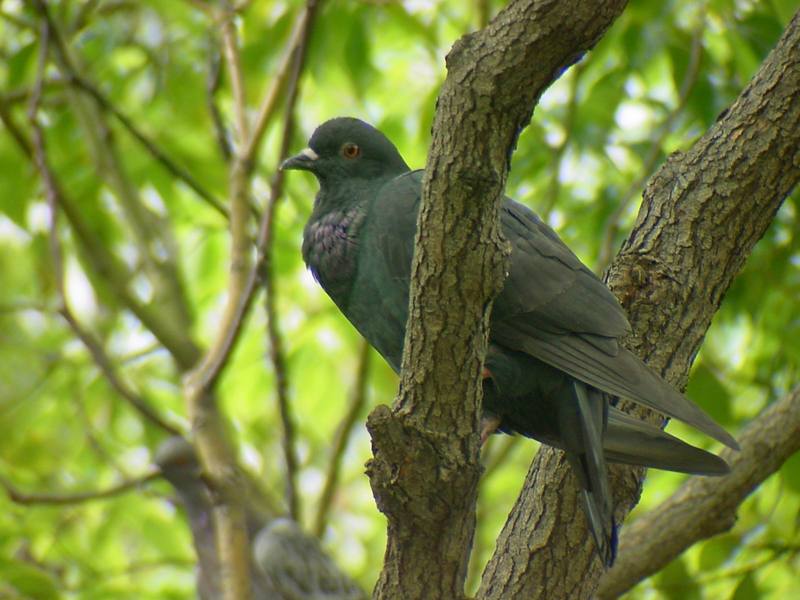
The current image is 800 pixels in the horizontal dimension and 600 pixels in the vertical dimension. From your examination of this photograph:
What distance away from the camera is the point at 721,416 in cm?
402

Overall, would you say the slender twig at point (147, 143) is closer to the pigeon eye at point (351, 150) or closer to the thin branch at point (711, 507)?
the pigeon eye at point (351, 150)

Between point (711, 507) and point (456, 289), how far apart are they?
1.77 m

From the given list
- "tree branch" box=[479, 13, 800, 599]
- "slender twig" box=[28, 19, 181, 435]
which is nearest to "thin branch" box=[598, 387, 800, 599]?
"tree branch" box=[479, 13, 800, 599]

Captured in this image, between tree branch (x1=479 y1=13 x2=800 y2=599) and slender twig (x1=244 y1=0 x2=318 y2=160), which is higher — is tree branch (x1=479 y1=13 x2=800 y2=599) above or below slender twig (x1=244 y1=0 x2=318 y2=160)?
below

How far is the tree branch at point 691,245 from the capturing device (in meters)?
3.14

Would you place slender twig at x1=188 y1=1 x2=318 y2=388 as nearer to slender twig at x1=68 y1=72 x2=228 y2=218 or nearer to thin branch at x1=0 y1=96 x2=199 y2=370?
slender twig at x1=68 y1=72 x2=228 y2=218

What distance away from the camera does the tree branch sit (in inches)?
124

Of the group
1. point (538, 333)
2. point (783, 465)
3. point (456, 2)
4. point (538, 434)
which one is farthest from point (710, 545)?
point (456, 2)

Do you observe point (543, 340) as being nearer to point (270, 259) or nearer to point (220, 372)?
point (220, 372)

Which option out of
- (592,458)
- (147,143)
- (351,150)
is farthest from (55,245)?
(592,458)

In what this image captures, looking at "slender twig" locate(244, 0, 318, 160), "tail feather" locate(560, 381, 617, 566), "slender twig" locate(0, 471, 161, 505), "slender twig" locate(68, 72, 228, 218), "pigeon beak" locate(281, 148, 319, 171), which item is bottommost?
"tail feather" locate(560, 381, 617, 566)

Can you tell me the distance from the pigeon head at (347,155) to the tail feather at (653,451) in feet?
4.04

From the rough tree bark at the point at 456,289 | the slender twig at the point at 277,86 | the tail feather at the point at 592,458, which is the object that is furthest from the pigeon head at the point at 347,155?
the rough tree bark at the point at 456,289

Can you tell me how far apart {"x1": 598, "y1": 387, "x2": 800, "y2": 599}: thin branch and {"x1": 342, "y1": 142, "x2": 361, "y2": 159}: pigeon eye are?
1.60 meters
